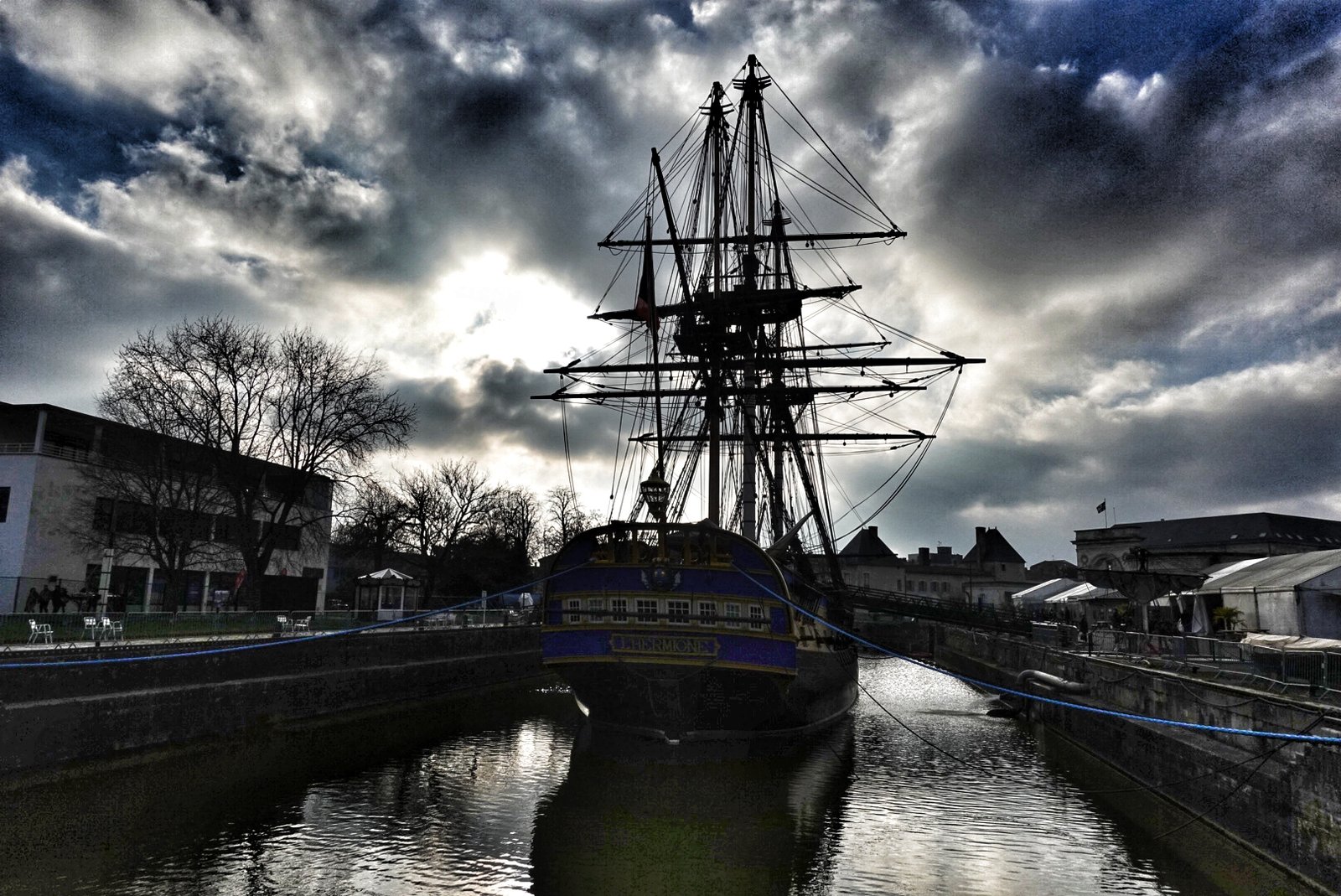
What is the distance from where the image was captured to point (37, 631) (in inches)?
703

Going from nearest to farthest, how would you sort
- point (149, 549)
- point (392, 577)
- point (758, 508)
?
point (149, 549) < point (392, 577) < point (758, 508)

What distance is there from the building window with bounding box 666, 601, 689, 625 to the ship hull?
0.07 feet

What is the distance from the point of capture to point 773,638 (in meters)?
18.8

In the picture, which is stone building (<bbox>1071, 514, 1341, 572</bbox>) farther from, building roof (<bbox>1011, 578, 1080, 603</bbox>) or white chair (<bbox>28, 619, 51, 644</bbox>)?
white chair (<bbox>28, 619, 51, 644</bbox>)

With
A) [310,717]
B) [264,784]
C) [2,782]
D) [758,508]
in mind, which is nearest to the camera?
[2,782]

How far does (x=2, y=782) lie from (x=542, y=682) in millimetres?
24274

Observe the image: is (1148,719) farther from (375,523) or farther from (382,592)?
(375,523)

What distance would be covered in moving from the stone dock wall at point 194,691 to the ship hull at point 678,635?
6709mm

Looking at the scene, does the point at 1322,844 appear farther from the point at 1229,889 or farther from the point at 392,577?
the point at 392,577

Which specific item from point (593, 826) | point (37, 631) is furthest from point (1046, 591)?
point (37, 631)

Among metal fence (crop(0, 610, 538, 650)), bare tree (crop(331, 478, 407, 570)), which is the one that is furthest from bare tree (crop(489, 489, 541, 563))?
metal fence (crop(0, 610, 538, 650))

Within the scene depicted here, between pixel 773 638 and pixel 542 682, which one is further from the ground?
pixel 773 638

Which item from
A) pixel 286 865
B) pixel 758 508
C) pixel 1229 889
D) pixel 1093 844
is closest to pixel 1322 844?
pixel 1229 889

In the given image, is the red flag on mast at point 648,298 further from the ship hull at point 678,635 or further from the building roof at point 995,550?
the building roof at point 995,550
